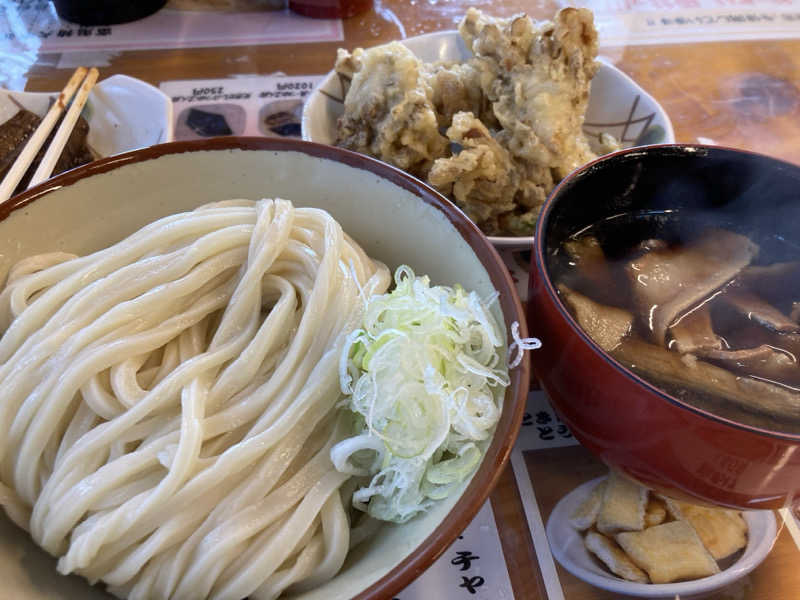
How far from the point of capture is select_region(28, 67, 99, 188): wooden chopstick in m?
1.98

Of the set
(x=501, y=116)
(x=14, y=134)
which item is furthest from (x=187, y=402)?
(x=14, y=134)

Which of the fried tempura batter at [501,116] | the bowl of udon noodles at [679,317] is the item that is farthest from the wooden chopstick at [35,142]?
the bowl of udon noodles at [679,317]

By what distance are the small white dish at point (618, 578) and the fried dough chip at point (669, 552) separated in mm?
17

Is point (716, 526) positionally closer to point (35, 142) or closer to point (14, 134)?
point (35, 142)

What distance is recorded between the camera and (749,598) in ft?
4.25

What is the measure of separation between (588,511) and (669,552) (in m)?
0.18

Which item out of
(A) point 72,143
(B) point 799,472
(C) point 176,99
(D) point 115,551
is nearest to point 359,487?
(D) point 115,551

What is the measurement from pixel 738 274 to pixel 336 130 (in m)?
1.43

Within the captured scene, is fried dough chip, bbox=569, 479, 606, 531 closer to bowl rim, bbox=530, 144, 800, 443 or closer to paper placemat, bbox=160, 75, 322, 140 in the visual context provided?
bowl rim, bbox=530, 144, 800, 443

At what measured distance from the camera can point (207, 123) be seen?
2.54 m

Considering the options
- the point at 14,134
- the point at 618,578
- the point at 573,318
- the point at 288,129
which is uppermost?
the point at 573,318

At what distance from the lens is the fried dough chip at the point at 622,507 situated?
1352 mm

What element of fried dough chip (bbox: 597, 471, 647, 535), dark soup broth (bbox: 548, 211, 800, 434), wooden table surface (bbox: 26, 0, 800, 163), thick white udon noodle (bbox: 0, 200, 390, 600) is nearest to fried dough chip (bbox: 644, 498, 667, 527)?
fried dough chip (bbox: 597, 471, 647, 535)

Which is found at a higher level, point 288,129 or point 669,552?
point 288,129
